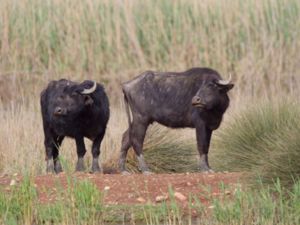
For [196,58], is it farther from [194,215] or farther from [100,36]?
[194,215]

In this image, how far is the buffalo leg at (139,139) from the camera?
12875 mm

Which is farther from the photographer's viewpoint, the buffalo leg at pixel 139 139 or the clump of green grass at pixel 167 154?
the clump of green grass at pixel 167 154

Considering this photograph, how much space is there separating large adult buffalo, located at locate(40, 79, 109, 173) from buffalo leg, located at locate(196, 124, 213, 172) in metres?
1.11

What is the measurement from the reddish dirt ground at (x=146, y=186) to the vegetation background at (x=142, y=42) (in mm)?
7265

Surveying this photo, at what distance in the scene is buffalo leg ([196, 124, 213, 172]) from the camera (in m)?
12.6

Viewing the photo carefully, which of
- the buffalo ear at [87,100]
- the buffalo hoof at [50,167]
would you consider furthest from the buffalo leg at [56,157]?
the buffalo ear at [87,100]

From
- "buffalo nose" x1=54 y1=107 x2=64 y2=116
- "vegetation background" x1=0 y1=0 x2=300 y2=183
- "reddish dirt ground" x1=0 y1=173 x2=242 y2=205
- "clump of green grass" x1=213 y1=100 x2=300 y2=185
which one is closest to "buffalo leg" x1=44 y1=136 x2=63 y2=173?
"buffalo nose" x1=54 y1=107 x2=64 y2=116

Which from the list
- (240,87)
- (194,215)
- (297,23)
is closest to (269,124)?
(194,215)

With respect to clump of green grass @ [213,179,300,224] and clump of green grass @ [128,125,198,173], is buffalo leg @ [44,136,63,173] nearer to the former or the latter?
clump of green grass @ [128,125,198,173]

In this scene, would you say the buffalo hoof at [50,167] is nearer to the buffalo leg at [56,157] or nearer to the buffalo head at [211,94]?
the buffalo leg at [56,157]

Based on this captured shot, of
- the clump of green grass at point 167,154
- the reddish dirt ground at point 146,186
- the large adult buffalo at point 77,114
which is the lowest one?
the clump of green grass at point 167,154

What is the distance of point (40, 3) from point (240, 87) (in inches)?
161

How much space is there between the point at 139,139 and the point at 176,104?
0.60 meters

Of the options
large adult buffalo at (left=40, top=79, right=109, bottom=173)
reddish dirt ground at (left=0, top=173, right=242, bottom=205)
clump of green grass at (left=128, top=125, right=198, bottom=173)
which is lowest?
clump of green grass at (left=128, top=125, right=198, bottom=173)
